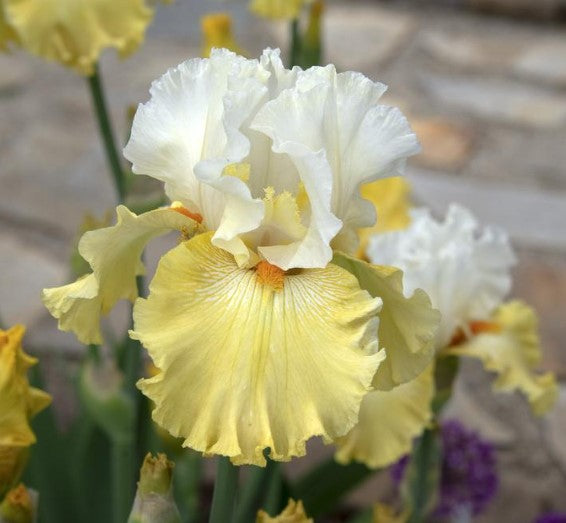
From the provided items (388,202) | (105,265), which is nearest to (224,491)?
(105,265)

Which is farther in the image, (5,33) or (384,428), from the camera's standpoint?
(5,33)

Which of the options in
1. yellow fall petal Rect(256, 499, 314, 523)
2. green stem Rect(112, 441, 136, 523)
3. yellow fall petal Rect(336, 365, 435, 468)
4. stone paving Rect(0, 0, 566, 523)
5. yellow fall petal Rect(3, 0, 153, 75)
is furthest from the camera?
stone paving Rect(0, 0, 566, 523)

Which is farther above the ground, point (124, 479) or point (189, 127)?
point (189, 127)

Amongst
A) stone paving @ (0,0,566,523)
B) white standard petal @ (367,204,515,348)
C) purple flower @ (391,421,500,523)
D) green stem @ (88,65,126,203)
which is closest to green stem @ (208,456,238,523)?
white standard petal @ (367,204,515,348)

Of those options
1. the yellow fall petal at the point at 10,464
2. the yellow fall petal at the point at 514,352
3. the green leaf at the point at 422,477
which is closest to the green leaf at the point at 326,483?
the green leaf at the point at 422,477

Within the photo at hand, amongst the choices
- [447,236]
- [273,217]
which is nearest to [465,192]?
[447,236]

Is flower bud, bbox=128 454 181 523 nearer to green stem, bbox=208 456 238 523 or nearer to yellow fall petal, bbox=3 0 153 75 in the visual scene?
green stem, bbox=208 456 238 523

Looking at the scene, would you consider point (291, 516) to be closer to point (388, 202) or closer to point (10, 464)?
point (10, 464)
